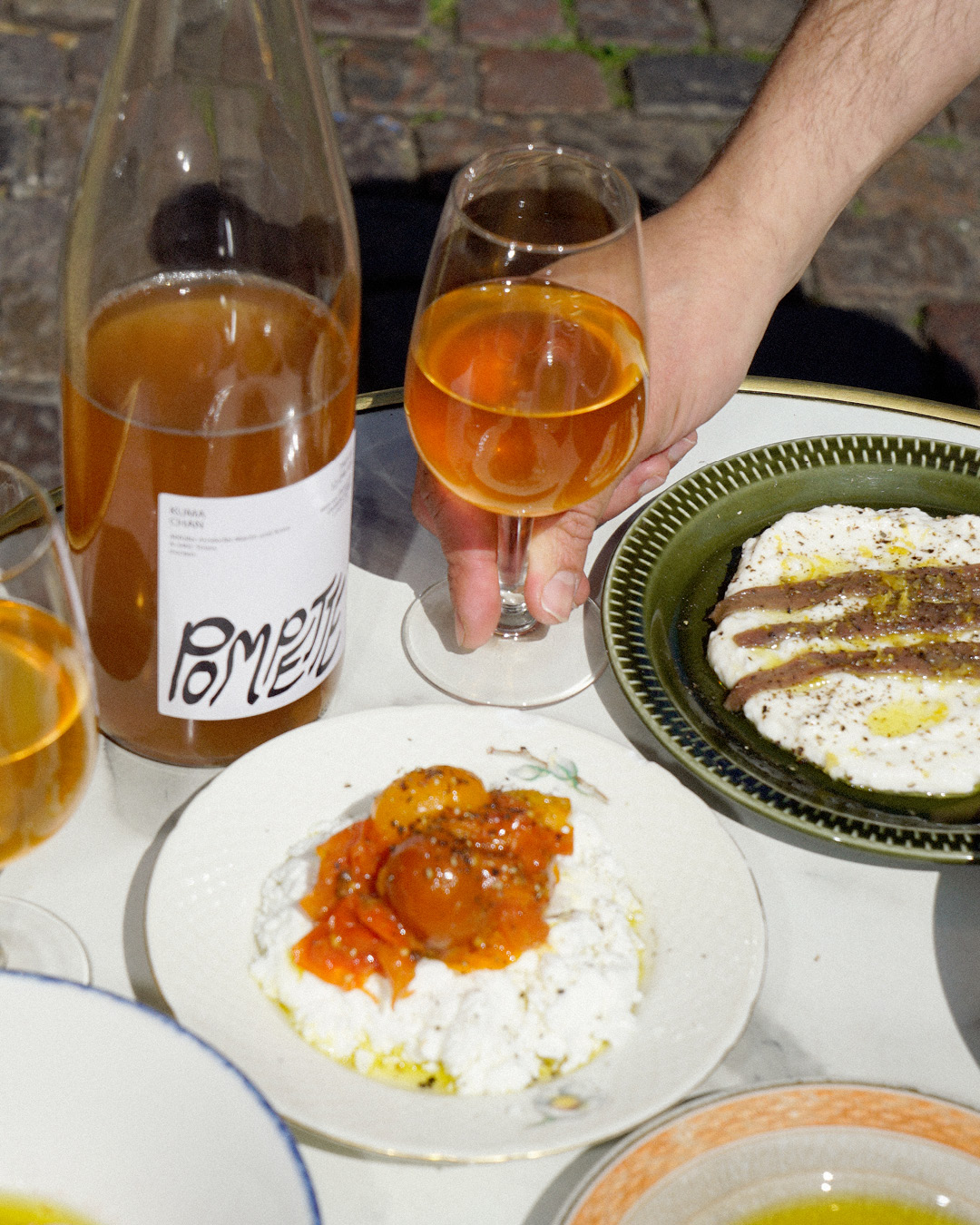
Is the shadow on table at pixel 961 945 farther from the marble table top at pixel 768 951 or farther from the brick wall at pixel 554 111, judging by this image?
the brick wall at pixel 554 111

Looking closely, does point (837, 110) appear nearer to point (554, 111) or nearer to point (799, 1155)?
point (799, 1155)

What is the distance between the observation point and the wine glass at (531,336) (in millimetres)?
1124

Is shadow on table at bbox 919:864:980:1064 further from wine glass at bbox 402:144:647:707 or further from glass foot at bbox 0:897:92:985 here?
glass foot at bbox 0:897:92:985

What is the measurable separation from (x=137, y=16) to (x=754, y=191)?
2.89 ft

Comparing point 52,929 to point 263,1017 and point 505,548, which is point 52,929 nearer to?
point 263,1017

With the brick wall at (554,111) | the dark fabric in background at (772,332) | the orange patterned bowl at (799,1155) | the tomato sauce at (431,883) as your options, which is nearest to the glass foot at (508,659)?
the tomato sauce at (431,883)

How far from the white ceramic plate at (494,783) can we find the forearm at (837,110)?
82 cm

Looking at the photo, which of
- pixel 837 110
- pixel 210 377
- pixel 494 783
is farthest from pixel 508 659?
pixel 837 110

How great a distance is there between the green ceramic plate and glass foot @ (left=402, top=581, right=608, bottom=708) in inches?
3.4

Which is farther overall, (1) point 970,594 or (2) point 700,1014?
(1) point 970,594

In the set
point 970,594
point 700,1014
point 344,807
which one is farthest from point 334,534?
point 970,594

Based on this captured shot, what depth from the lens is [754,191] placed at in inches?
65.8

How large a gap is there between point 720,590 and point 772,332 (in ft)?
A: 6.93

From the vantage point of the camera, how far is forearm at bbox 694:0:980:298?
168 centimetres
